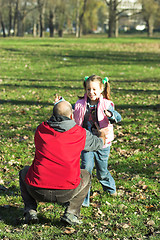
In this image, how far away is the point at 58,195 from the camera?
3.94 meters

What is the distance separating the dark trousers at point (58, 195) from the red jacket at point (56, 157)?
8 centimetres

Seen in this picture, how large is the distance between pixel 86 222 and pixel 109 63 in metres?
19.3

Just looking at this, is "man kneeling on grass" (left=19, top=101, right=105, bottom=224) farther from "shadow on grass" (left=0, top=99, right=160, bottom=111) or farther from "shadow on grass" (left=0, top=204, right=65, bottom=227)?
"shadow on grass" (left=0, top=99, right=160, bottom=111)

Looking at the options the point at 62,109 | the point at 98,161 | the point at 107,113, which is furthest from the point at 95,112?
the point at 62,109

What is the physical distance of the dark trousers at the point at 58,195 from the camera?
12.9 ft

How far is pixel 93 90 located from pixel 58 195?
149cm

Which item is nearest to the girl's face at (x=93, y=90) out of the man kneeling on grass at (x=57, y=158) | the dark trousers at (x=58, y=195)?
the man kneeling on grass at (x=57, y=158)

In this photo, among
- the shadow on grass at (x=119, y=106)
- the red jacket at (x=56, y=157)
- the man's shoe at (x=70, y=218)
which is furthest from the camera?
the shadow on grass at (x=119, y=106)

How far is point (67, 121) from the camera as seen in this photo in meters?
3.82

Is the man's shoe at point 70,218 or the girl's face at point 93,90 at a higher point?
the girl's face at point 93,90

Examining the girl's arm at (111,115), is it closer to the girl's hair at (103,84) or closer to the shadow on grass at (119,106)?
the girl's hair at (103,84)

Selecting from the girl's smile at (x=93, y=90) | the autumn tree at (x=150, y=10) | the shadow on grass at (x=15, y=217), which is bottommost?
the shadow on grass at (x=15, y=217)

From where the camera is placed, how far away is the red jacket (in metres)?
3.78

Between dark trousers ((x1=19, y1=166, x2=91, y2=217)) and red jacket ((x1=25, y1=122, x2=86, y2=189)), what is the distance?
0.08 m
